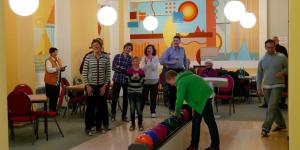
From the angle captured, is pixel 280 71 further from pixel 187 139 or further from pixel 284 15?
pixel 284 15

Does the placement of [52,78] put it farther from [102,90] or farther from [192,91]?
[192,91]

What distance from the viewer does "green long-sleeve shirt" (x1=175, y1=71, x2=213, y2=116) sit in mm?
4979

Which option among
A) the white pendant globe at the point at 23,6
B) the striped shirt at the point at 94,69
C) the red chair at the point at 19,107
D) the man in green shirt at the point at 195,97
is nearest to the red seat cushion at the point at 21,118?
the red chair at the point at 19,107

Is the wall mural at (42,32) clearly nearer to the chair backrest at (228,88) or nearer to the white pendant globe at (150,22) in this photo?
the white pendant globe at (150,22)

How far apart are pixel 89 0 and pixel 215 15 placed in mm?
3982

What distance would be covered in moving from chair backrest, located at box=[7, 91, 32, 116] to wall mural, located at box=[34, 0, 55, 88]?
4.27 m

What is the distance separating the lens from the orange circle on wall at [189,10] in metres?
12.6

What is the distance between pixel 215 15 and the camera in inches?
486

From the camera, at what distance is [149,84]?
26.7ft

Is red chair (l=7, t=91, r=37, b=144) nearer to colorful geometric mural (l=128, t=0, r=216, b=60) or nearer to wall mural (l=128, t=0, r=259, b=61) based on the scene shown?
wall mural (l=128, t=0, r=259, b=61)

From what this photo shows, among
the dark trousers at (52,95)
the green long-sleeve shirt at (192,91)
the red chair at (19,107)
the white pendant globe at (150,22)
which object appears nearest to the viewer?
the green long-sleeve shirt at (192,91)

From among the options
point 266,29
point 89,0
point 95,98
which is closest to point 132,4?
point 89,0

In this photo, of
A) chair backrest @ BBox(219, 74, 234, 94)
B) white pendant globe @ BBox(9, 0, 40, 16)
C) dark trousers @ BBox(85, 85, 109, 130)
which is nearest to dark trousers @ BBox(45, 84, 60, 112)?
dark trousers @ BBox(85, 85, 109, 130)

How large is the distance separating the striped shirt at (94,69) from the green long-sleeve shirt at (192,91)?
1893 mm
